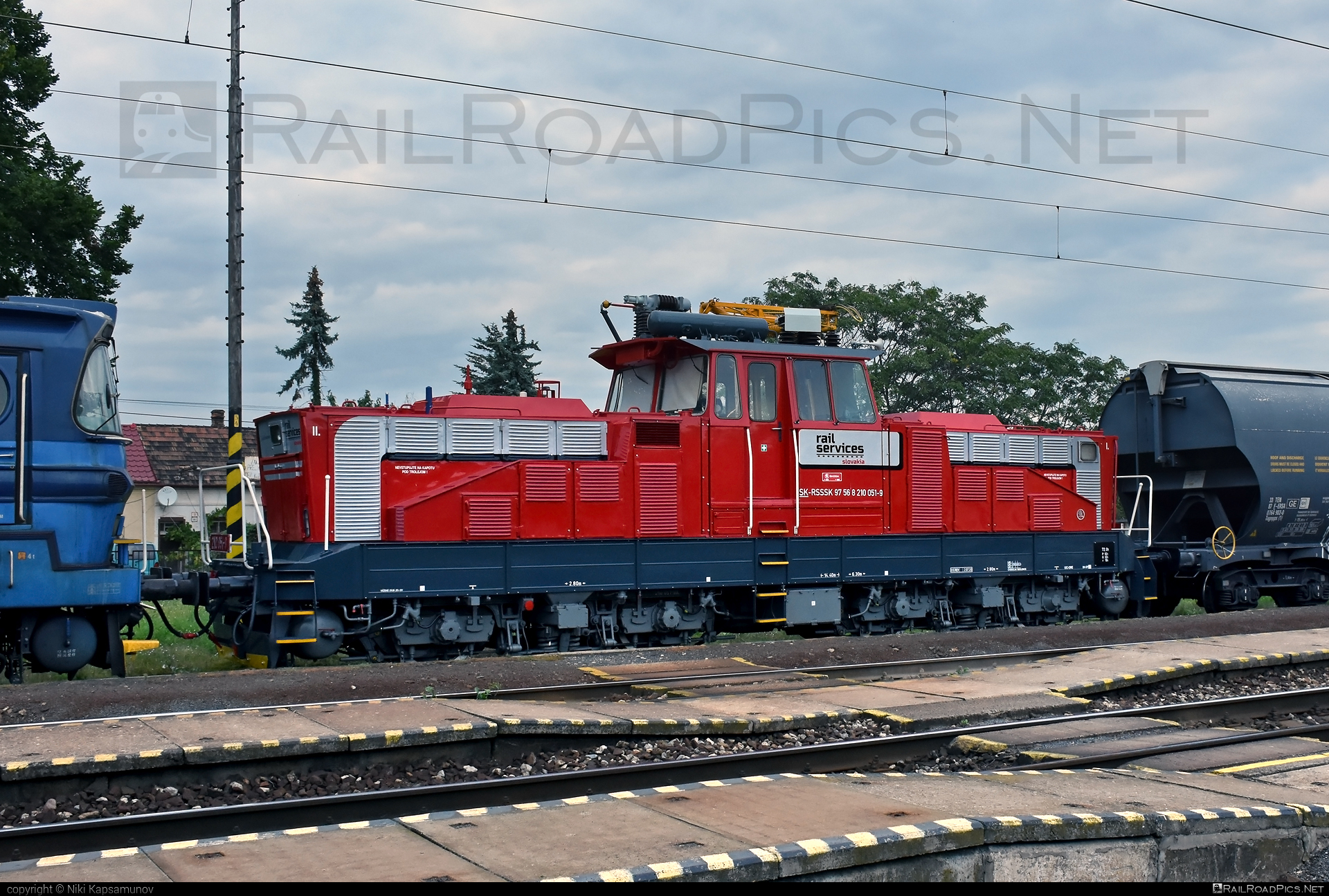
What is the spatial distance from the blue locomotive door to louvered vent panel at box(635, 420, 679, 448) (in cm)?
648

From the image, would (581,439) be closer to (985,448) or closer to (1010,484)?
(985,448)

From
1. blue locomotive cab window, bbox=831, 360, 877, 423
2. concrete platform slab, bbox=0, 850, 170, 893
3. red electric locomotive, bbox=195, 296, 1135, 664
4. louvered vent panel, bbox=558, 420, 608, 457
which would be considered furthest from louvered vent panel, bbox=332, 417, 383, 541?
concrete platform slab, bbox=0, 850, 170, 893

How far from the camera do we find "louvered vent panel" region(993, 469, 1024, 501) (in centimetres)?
1647

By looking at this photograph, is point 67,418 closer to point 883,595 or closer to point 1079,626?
point 883,595

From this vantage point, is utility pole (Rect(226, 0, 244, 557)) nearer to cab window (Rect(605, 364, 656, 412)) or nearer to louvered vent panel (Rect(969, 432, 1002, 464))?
cab window (Rect(605, 364, 656, 412))

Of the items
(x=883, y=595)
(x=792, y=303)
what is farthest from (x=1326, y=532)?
(x=792, y=303)

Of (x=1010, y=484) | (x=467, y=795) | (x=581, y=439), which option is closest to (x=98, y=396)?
(x=581, y=439)

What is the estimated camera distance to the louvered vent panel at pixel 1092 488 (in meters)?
17.3

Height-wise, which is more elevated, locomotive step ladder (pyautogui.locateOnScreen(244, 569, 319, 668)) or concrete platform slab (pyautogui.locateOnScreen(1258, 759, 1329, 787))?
locomotive step ladder (pyautogui.locateOnScreen(244, 569, 319, 668))

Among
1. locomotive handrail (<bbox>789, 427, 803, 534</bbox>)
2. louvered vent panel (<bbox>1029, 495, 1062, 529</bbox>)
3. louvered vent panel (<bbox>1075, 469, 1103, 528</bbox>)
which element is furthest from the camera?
louvered vent panel (<bbox>1075, 469, 1103, 528</bbox>)

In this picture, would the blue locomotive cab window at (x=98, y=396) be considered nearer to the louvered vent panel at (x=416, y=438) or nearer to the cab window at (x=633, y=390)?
the louvered vent panel at (x=416, y=438)

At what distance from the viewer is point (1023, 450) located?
16.8m

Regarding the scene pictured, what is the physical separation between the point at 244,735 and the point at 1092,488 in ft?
43.9

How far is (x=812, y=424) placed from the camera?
14719mm
